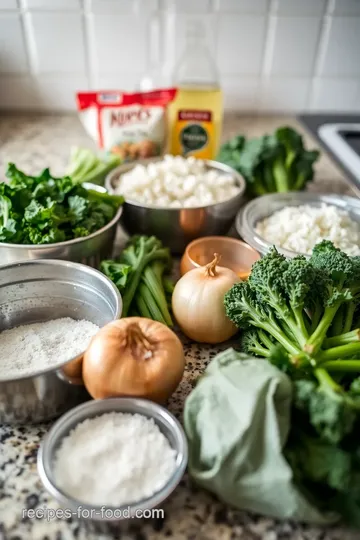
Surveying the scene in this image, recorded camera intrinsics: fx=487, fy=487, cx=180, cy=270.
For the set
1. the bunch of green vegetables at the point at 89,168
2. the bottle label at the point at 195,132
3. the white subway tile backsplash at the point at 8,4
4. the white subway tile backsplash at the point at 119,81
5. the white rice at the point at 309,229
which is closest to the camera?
the white rice at the point at 309,229

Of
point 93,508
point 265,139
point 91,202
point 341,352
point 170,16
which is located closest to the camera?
point 93,508

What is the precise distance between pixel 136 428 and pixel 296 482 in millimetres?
206

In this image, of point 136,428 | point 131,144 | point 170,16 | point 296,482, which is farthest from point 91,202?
point 170,16

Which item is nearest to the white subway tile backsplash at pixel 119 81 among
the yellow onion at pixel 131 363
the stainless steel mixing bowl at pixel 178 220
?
the stainless steel mixing bowl at pixel 178 220

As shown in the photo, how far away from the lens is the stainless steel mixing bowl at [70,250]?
34.6 inches

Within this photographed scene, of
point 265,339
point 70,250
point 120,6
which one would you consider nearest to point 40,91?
point 120,6

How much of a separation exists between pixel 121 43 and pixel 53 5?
229mm

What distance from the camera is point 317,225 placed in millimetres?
1003

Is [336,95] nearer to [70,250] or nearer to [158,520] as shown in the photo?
[70,250]

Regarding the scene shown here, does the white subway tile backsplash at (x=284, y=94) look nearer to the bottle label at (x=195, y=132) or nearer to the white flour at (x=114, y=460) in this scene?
the bottle label at (x=195, y=132)

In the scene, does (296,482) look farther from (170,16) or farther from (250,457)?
(170,16)

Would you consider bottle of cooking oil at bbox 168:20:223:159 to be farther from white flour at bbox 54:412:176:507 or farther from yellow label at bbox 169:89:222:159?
white flour at bbox 54:412:176:507

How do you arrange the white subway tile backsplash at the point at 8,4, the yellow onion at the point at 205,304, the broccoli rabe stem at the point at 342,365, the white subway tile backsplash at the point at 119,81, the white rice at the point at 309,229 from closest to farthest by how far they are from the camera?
the broccoli rabe stem at the point at 342,365, the yellow onion at the point at 205,304, the white rice at the point at 309,229, the white subway tile backsplash at the point at 8,4, the white subway tile backsplash at the point at 119,81

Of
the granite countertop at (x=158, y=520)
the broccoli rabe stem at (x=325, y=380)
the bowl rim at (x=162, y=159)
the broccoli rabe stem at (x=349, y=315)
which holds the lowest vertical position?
the granite countertop at (x=158, y=520)
